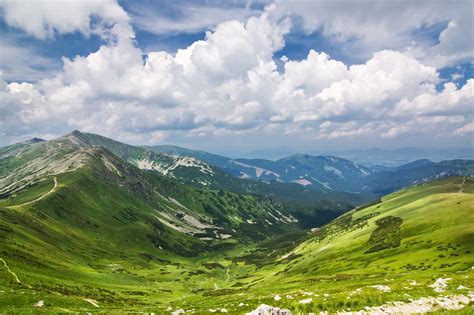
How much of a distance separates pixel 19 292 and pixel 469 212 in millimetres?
147962

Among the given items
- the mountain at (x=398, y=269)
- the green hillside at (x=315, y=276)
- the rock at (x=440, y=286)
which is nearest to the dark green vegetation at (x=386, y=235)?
the mountain at (x=398, y=269)

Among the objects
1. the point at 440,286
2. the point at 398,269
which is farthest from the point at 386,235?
the point at 440,286

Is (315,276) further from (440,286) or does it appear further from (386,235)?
(440,286)

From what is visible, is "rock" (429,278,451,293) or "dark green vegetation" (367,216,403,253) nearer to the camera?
"rock" (429,278,451,293)

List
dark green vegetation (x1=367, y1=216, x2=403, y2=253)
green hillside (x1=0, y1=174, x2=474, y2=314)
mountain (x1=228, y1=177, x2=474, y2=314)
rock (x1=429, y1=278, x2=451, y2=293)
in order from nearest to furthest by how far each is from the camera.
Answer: mountain (x1=228, y1=177, x2=474, y2=314), rock (x1=429, y1=278, x2=451, y2=293), green hillside (x1=0, y1=174, x2=474, y2=314), dark green vegetation (x1=367, y1=216, x2=403, y2=253)

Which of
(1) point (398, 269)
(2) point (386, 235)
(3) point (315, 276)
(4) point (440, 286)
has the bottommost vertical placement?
(3) point (315, 276)

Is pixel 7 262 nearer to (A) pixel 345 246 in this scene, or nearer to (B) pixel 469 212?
(A) pixel 345 246

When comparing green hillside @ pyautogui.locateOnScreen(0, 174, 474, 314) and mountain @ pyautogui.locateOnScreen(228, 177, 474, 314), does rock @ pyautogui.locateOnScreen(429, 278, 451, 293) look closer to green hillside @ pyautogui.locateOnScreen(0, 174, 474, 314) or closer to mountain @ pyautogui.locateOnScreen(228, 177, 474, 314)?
mountain @ pyautogui.locateOnScreen(228, 177, 474, 314)

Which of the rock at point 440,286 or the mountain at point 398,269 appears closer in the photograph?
the mountain at point 398,269

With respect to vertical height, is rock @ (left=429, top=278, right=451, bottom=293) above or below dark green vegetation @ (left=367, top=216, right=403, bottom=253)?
above

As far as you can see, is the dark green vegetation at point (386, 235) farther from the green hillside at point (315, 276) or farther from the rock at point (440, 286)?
the rock at point (440, 286)

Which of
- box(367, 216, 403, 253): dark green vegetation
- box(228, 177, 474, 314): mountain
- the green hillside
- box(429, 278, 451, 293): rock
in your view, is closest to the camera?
box(228, 177, 474, 314): mountain

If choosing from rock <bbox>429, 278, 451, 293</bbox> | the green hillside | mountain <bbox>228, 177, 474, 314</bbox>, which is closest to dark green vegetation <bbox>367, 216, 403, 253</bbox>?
mountain <bbox>228, 177, 474, 314</bbox>

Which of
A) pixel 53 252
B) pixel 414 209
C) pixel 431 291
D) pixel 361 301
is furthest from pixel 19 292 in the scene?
pixel 414 209
